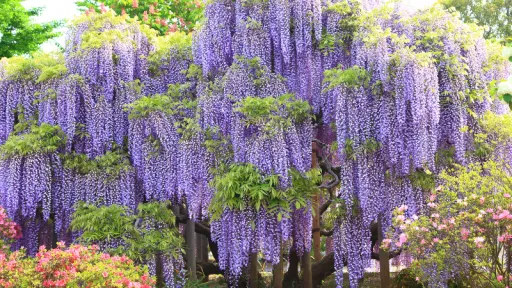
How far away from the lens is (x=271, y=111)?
8.62 m

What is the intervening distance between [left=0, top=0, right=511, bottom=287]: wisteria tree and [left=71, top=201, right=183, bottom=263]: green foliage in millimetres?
205

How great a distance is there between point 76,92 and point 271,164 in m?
4.24

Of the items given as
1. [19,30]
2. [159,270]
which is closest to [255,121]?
[159,270]

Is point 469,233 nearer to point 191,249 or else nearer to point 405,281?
point 405,281

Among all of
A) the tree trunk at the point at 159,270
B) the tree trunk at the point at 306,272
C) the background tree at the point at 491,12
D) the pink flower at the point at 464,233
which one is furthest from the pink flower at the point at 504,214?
the background tree at the point at 491,12

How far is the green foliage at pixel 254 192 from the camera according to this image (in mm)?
8211

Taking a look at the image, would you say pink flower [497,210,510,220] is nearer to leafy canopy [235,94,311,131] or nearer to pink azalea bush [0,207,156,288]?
leafy canopy [235,94,311,131]

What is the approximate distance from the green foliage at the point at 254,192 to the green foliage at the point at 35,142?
3.45 meters

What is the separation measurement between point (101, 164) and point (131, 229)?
5.00 ft

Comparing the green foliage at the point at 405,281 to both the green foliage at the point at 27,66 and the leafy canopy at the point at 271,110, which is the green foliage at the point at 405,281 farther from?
the green foliage at the point at 27,66

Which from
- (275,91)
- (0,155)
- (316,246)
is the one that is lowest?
(316,246)

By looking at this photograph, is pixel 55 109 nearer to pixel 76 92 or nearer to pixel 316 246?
pixel 76 92

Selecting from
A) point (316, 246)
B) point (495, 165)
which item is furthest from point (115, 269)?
point (316, 246)

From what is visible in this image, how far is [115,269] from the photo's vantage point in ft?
23.3
